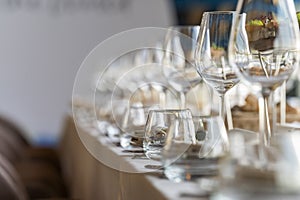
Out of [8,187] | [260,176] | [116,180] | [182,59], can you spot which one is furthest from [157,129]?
[8,187]

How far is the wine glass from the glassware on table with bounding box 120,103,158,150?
153 millimetres

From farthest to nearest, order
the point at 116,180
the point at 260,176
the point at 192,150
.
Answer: the point at 116,180
the point at 192,150
the point at 260,176

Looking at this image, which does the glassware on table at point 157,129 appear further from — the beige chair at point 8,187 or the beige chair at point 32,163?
the beige chair at point 32,163

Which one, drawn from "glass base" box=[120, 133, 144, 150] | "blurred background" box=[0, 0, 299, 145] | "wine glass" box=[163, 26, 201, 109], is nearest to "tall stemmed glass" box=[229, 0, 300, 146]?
"glass base" box=[120, 133, 144, 150]

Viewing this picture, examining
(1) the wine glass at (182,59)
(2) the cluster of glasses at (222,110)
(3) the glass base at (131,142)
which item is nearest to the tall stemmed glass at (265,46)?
(2) the cluster of glasses at (222,110)

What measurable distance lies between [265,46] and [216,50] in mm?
149

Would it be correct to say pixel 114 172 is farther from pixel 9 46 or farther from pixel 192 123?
pixel 9 46

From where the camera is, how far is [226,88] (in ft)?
4.28

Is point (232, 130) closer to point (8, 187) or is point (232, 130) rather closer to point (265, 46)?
point (265, 46)

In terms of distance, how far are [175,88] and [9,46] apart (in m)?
5.05

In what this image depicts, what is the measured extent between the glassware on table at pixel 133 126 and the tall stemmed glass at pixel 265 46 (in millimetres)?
392

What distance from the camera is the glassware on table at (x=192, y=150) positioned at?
101cm

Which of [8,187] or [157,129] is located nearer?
[157,129]

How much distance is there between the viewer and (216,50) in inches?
50.3
